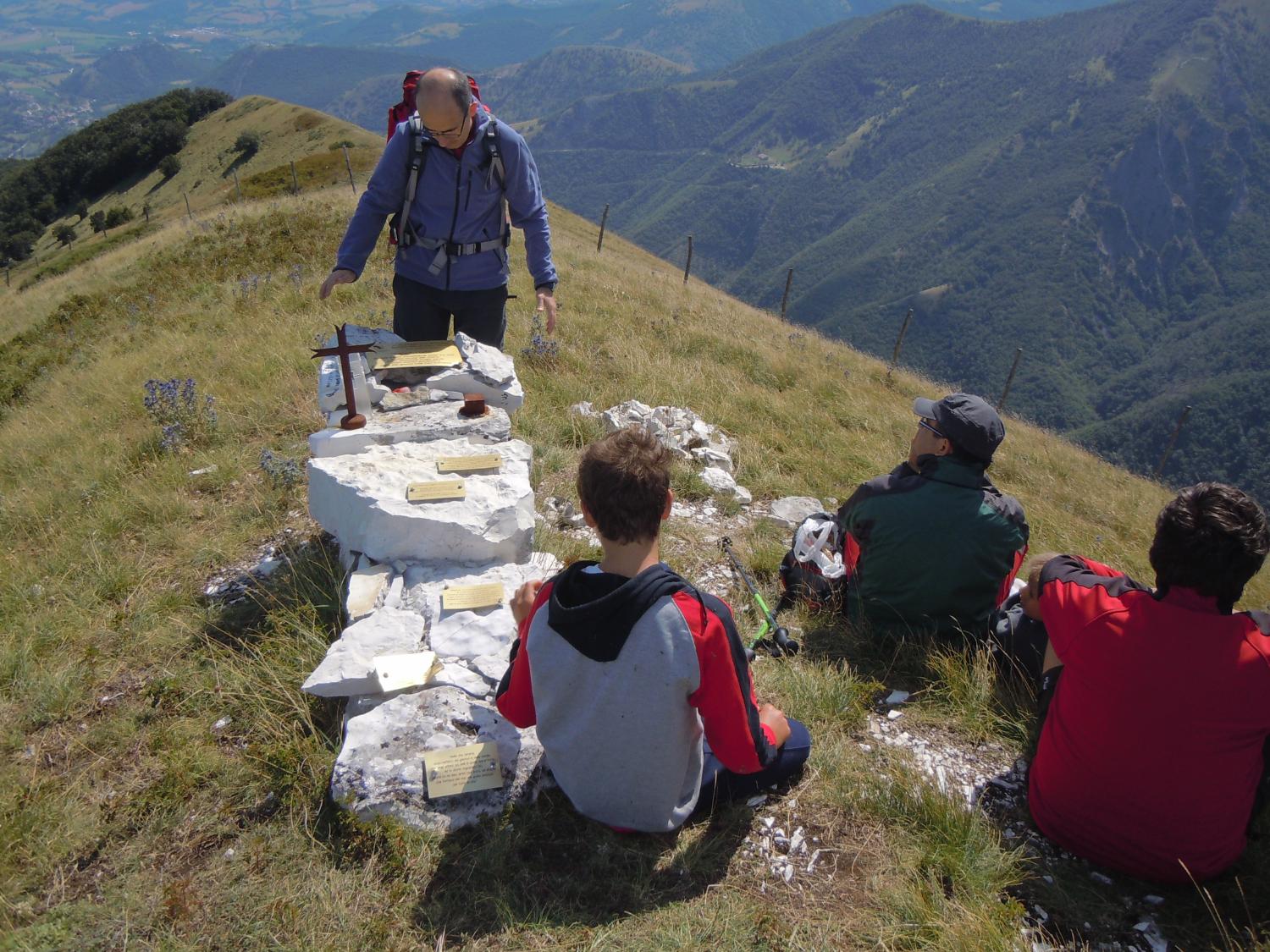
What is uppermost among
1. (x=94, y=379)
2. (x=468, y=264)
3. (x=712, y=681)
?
(x=468, y=264)

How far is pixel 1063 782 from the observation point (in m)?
2.68

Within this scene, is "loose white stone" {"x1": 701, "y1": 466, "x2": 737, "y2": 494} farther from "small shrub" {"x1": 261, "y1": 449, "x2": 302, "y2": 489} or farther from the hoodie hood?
the hoodie hood

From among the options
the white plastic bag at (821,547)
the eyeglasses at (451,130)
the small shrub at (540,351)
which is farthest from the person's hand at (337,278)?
the small shrub at (540,351)

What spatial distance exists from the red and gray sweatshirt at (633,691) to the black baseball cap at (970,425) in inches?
71.9

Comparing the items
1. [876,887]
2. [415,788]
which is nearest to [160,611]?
[415,788]

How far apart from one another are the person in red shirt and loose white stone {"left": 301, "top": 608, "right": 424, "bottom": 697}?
8.90 ft

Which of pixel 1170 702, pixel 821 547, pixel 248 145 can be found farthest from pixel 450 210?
pixel 248 145

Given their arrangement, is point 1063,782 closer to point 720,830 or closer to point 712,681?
point 720,830

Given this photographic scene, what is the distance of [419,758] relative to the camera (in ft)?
9.36

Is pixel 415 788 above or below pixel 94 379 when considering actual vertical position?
above

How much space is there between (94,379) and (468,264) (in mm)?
5962

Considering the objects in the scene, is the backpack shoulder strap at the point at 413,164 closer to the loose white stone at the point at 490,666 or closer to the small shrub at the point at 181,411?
the small shrub at the point at 181,411

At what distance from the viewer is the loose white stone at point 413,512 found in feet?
12.3

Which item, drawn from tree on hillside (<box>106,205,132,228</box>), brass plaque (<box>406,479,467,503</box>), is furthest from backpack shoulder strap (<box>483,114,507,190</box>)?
tree on hillside (<box>106,205,132,228</box>)
